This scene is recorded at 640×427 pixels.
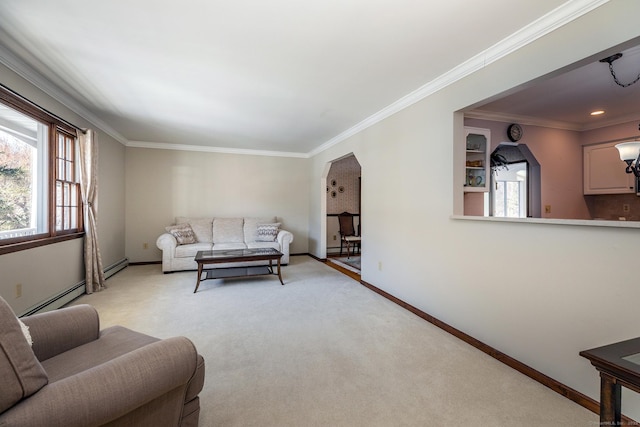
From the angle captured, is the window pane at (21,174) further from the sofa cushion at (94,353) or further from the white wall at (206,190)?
the white wall at (206,190)

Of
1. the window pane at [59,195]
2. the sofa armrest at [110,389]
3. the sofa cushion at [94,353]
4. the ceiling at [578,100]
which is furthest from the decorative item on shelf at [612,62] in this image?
the window pane at [59,195]

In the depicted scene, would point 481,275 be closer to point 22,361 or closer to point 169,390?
point 169,390

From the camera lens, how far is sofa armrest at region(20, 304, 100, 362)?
4.31 feet

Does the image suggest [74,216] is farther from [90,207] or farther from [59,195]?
[59,195]

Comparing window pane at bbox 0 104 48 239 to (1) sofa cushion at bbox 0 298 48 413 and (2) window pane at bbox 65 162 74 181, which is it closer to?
(2) window pane at bbox 65 162 74 181

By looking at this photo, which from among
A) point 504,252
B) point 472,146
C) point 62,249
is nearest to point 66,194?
point 62,249

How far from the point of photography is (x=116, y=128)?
15.2 ft

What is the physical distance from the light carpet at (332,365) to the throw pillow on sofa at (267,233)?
2.07 m

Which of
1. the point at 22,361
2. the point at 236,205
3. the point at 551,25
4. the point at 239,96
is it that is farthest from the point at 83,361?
the point at 236,205

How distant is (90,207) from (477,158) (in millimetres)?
5061

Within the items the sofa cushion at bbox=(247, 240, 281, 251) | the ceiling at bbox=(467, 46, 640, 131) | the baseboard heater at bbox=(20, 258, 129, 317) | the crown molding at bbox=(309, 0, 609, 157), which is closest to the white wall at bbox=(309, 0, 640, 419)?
the crown molding at bbox=(309, 0, 609, 157)

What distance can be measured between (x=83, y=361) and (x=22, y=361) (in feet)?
1.57

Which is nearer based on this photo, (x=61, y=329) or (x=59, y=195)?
(x=61, y=329)

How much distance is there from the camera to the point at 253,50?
2.29 m
